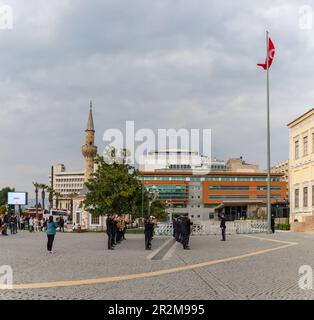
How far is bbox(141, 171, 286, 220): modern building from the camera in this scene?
138m

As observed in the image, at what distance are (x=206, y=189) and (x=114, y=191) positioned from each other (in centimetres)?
8598

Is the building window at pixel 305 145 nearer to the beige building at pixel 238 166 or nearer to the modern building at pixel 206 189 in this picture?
the modern building at pixel 206 189

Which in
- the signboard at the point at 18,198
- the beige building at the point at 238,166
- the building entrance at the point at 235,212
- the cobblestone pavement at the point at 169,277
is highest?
the beige building at the point at 238,166

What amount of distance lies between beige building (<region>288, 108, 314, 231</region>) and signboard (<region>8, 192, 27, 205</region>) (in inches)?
1283

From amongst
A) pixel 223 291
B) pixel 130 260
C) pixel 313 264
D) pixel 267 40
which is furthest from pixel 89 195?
pixel 223 291

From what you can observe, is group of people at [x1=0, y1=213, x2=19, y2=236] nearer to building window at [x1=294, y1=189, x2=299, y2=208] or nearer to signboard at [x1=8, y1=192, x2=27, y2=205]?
signboard at [x1=8, y1=192, x2=27, y2=205]

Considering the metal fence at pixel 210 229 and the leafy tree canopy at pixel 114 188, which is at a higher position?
the leafy tree canopy at pixel 114 188

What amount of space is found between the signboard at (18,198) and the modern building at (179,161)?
99056 mm

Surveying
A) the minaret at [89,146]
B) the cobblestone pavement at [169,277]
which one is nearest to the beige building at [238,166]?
the minaret at [89,146]

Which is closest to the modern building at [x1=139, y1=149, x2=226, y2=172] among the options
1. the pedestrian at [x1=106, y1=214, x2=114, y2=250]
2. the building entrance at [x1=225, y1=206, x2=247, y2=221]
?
the building entrance at [x1=225, y1=206, x2=247, y2=221]

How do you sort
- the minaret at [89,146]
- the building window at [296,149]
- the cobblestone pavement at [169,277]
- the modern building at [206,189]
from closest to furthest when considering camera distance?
the cobblestone pavement at [169,277] < the building window at [296,149] < the minaret at [89,146] < the modern building at [206,189]

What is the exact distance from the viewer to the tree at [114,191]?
179 feet

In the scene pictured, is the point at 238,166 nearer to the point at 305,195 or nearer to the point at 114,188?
the point at 114,188
